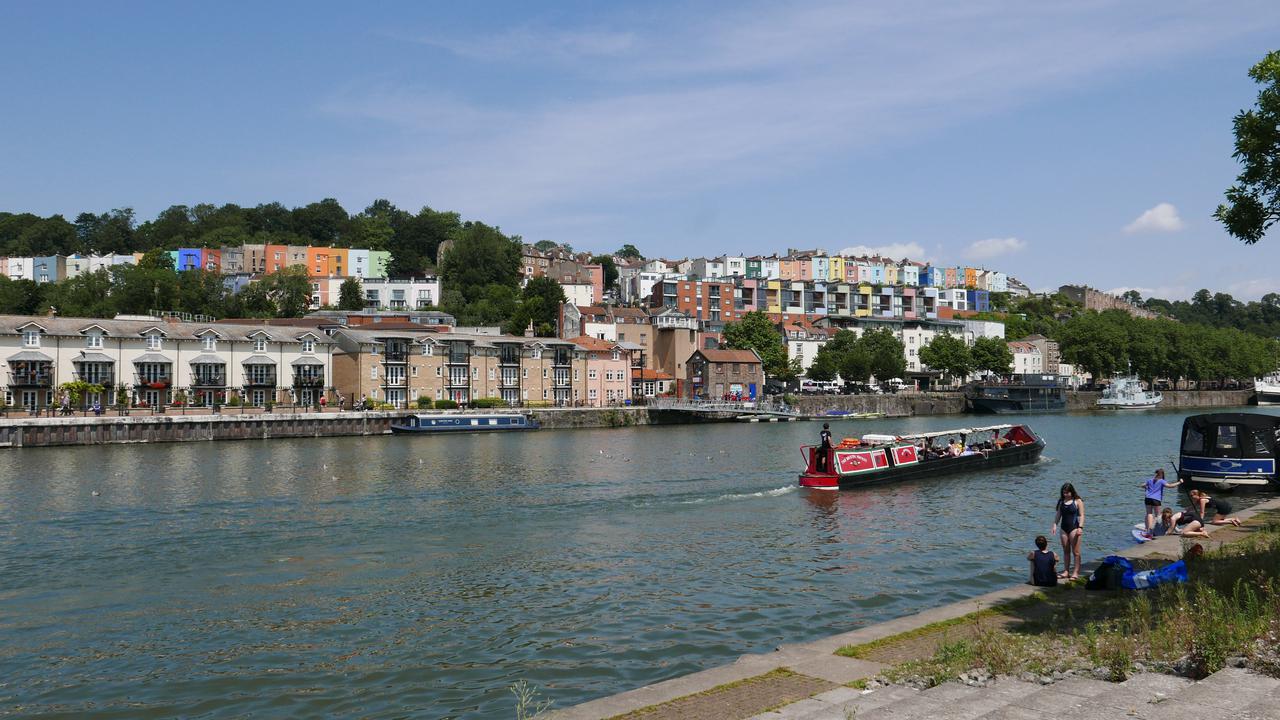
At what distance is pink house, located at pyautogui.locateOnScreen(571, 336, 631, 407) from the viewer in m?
105

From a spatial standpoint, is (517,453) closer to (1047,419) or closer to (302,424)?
(302,424)

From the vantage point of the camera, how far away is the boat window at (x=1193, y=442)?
3400cm

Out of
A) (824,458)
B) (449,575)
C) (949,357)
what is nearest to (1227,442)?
(824,458)

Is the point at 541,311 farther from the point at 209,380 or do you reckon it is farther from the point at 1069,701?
the point at 1069,701

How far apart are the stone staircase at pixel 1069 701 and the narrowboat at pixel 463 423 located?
72.0m

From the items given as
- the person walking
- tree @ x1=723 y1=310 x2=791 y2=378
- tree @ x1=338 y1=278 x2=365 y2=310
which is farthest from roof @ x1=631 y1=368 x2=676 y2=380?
the person walking

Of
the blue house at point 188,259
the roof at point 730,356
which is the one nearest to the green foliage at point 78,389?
the roof at point 730,356

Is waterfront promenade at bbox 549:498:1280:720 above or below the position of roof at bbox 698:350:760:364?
below

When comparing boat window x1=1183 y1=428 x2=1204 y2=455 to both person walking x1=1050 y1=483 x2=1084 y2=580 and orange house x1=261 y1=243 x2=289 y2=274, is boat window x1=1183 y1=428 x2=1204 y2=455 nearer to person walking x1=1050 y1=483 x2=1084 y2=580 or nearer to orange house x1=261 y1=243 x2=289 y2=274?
person walking x1=1050 y1=483 x2=1084 y2=580

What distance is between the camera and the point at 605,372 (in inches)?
4198

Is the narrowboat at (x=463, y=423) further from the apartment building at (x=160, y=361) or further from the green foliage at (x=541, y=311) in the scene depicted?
the green foliage at (x=541, y=311)

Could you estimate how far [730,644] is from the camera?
16.0m

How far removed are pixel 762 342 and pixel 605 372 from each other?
3085 centimetres

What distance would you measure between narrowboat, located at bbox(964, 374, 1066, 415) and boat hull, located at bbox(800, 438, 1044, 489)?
72880mm
